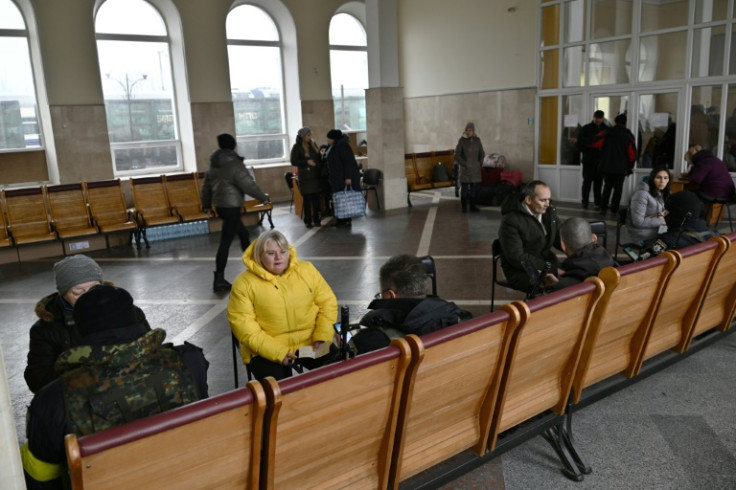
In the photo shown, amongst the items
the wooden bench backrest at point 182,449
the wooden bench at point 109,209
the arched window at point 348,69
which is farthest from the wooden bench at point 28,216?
the arched window at point 348,69

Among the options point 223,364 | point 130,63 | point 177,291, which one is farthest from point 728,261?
point 130,63

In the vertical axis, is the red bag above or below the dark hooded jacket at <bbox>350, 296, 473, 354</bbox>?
below

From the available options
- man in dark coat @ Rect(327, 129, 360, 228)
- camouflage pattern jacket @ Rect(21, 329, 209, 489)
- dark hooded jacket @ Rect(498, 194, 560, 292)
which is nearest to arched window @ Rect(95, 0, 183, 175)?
man in dark coat @ Rect(327, 129, 360, 228)

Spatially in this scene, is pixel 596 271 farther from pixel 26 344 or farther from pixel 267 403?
pixel 26 344

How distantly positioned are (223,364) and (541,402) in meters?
2.63

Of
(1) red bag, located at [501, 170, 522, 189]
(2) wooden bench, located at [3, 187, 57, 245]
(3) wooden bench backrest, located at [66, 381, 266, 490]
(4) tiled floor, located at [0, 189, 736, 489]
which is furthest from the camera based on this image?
(1) red bag, located at [501, 170, 522, 189]

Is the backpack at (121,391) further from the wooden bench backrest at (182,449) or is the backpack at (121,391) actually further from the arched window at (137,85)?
the arched window at (137,85)

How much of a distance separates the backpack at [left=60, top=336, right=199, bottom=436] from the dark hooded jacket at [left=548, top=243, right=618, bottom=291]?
2472 mm

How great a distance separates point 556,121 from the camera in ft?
39.7

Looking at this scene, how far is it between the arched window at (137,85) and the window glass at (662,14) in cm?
942

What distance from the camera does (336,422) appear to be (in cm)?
211

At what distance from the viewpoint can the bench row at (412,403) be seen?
5.83 ft

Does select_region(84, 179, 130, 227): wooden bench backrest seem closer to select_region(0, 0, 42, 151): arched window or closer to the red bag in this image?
select_region(0, 0, 42, 151): arched window

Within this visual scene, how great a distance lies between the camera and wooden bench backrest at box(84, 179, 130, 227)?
9.12 m
